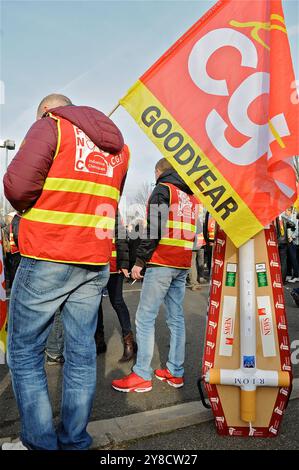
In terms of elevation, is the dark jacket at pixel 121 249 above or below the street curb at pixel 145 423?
above

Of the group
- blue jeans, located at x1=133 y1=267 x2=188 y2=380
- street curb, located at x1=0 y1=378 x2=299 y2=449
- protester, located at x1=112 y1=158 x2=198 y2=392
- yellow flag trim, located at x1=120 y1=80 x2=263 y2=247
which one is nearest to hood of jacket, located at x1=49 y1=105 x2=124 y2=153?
yellow flag trim, located at x1=120 y1=80 x2=263 y2=247

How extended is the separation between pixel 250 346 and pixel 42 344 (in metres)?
1.28

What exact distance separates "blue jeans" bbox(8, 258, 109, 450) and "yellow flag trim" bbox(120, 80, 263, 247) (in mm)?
869

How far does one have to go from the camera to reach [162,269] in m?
3.44

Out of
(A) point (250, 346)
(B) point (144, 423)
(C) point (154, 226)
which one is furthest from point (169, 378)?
(C) point (154, 226)

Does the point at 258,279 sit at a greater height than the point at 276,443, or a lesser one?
greater

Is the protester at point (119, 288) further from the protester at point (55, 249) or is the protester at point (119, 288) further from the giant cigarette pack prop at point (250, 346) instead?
the protester at point (55, 249)

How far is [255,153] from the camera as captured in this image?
8.40 ft

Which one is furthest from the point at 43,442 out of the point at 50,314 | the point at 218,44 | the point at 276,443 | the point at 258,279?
the point at 218,44

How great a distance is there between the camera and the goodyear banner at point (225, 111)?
255cm

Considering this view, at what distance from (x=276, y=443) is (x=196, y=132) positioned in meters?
1.97

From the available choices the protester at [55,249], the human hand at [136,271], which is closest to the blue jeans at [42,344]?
the protester at [55,249]

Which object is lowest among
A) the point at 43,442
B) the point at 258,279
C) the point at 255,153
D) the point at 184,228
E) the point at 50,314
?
the point at 43,442

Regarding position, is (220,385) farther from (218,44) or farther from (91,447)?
(218,44)
